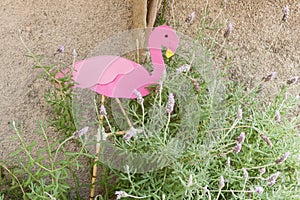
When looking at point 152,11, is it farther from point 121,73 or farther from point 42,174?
point 42,174

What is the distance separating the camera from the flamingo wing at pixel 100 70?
1119 millimetres

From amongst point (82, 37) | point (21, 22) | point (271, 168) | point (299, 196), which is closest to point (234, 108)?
point (271, 168)

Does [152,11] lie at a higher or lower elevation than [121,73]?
higher

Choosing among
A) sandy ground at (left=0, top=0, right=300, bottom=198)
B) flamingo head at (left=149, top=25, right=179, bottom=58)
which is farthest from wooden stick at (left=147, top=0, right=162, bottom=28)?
flamingo head at (left=149, top=25, right=179, bottom=58)

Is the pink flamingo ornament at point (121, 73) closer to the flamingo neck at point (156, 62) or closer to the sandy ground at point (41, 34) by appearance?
the flamingo neck at point (156, 62)

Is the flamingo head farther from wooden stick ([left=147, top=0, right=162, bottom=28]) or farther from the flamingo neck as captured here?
wooden stick ([left=147, top=0, right=162, bottom=28])

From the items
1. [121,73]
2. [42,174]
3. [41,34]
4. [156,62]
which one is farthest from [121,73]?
[41,34]

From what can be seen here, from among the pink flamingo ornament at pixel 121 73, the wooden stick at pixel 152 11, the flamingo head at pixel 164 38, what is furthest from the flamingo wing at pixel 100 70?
the wooden stick at pixel 152 11

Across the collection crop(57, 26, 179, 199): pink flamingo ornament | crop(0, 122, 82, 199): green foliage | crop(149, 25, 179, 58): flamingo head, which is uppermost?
crop(149, 25, 179, 58): flamingo head

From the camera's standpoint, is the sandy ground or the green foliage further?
the sandy ground

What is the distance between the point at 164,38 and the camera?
47.8 inches

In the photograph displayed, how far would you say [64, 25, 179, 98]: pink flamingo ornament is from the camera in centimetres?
112

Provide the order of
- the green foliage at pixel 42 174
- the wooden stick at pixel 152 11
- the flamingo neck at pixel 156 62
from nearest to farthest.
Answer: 1. the green foliage at pixel 42 174
2. the flamingo neck at pixel 156 62
3. the wooden stick at pixel 152 11

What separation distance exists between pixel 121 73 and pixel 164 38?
174 millimetres
